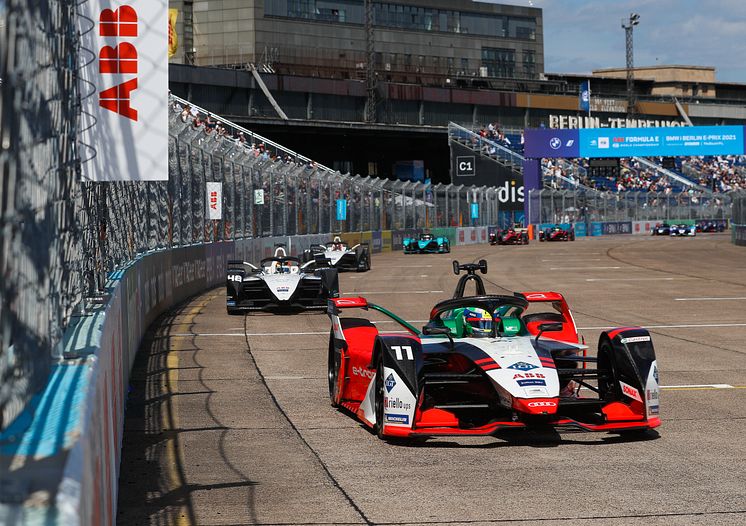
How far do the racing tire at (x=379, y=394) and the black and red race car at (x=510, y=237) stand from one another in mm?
50333

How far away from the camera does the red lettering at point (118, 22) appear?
10.4 metres

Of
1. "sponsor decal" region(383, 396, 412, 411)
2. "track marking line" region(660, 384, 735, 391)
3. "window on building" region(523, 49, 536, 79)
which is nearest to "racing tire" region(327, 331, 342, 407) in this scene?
"sponsor decal" region(383, 396, 412, 411)

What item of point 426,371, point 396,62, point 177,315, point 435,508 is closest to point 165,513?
point 435,508

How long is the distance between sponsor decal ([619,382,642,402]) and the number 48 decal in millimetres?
1515

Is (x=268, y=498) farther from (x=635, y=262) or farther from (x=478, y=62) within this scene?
(x=478, y=62)

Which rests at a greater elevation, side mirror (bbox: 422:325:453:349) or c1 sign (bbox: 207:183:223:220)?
c1 sign (bbox: 207:183:223:220)

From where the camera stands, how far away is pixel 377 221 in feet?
173

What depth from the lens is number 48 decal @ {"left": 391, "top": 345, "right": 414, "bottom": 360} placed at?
8.35m

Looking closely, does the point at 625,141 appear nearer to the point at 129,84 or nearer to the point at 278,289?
the point at 278,289

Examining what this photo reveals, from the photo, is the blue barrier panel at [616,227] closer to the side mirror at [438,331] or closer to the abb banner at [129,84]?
the abb banner at [129,84]

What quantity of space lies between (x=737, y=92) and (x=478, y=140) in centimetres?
6894

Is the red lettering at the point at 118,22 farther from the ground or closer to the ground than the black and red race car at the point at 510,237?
farther from the ground

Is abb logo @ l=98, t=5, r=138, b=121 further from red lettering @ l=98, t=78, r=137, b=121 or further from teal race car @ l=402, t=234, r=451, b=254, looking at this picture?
teal race car @ l=402, t=234, r=451, b=254

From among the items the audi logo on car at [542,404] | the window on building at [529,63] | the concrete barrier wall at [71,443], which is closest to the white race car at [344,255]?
the concrete barrier wall at [71,443]
